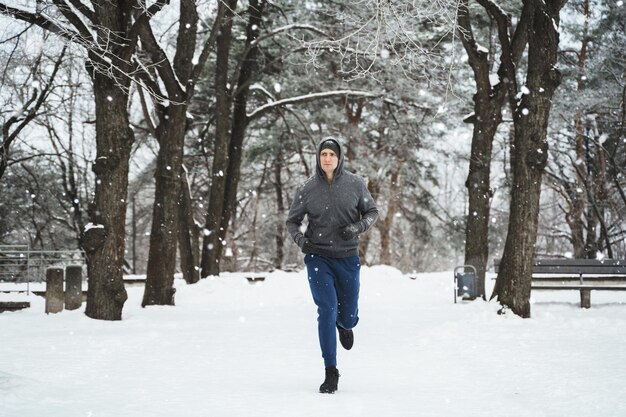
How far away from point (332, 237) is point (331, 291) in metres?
0.44

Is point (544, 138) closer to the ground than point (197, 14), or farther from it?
closer to the ground

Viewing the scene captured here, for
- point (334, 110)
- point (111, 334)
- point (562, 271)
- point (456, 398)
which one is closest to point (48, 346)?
point (111, 334)

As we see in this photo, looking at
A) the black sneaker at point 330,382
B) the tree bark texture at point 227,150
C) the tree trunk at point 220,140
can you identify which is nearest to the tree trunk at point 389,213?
the tree bark texture at point 227,150

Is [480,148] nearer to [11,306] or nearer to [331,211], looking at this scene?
[331,211]

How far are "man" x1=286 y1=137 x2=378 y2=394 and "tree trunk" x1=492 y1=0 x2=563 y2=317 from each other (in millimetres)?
5162

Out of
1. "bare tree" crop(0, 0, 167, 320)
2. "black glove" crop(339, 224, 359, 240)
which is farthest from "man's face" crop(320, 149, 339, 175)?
"bare tree" crop(0, 0, 167, 320)

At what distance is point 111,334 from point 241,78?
11.0 meters

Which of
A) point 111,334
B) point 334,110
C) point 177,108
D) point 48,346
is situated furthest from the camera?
point 334,110

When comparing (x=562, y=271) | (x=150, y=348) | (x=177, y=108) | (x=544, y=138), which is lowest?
(x=150, y=348)

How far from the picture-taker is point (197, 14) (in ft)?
41.0

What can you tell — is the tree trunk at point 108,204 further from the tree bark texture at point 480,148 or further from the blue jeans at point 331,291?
the tree bark texture at point 480,148

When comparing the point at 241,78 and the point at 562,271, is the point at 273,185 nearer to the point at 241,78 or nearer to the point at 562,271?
the point at 241,78

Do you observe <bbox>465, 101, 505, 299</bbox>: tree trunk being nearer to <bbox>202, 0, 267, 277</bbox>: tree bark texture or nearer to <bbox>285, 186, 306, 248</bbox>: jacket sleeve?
<bbox>202, 0, 267, 277</bbox>: tree bark texture

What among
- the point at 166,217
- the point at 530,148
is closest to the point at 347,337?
the point at 530,148
